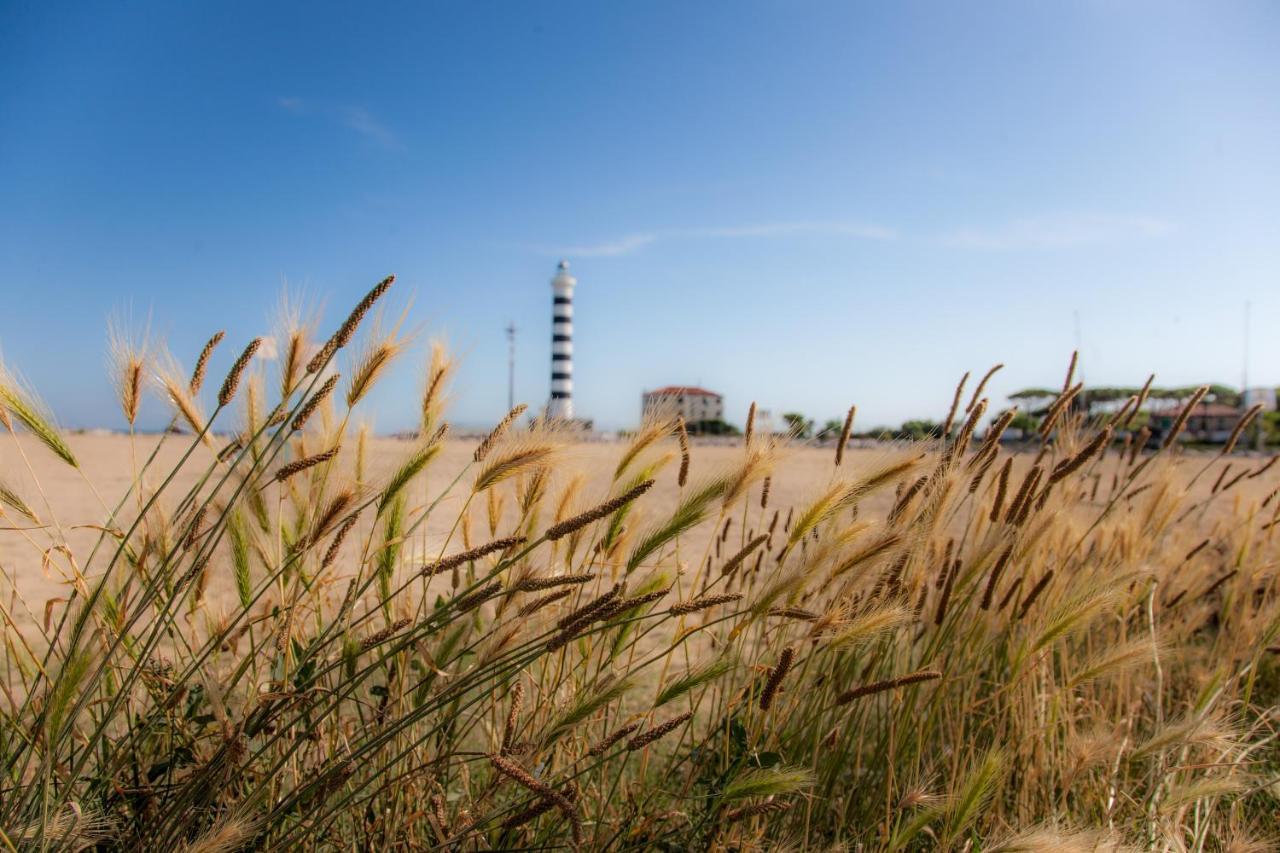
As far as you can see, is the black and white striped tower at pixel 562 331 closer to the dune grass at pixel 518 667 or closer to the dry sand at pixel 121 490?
the dry sand at pixel 121 490

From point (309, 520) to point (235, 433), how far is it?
24 cm

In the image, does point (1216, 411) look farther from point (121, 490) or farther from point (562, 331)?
point (121, 490)

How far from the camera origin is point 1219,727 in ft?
6.20

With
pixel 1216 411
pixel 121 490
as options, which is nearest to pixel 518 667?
pixel 121 490

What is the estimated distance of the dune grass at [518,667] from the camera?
1.20 meters

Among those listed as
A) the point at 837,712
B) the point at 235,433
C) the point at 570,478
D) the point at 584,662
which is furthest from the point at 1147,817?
the point at 235,433

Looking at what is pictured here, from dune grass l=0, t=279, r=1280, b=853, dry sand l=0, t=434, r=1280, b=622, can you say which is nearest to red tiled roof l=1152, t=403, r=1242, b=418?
dry sand l=0, t=434, r=1280, b=622

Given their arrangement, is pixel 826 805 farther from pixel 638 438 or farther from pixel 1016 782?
pixel 638 438

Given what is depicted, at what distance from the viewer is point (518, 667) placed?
3.95 feet

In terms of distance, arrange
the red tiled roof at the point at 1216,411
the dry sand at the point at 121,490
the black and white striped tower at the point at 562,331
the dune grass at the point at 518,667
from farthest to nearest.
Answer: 1. the black and white striped tower at the point at 562,331
2. the red tiled roof at the point at 1216,411
3. the dry sand at the point at 121,490
4. the dune grass at the point at 518,667

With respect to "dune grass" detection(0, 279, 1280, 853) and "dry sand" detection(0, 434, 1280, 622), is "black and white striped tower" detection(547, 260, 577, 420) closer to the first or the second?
"dry sand" detection(0, 434, 1280, 622)

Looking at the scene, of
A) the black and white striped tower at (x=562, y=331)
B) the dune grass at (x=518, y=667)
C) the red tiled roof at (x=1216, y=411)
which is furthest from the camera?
the black and white striped tower at (x=562, y=331)

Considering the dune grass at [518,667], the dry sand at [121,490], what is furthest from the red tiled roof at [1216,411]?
the dune grass at [518,667]

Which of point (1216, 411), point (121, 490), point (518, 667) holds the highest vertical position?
point (1216, 411)
